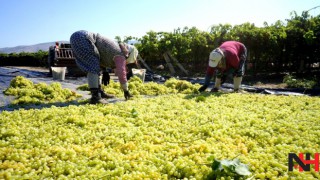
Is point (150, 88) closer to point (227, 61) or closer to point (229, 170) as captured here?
point (227, 61)

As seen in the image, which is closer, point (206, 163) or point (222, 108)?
point (206, 163)

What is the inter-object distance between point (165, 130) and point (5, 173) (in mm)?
2041

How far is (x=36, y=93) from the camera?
237 inches

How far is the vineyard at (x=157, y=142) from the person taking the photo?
243 centimetres

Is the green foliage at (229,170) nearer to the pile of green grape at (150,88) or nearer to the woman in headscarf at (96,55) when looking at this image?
the woman in headscarf at (96,55)

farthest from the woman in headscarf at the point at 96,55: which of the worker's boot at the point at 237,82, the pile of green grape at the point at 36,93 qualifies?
the worker's boot at the point at 237,82

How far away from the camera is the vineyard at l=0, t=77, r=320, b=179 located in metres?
2.43

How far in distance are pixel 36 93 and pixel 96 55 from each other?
1.88 metres

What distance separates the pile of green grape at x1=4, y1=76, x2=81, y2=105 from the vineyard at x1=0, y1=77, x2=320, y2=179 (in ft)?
4.60

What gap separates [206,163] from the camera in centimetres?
259

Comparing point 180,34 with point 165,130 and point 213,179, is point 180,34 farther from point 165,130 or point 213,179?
point 213,179

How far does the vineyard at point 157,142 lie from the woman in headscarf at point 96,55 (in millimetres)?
680

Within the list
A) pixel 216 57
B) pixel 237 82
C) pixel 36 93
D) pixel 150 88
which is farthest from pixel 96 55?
pixel 237 82

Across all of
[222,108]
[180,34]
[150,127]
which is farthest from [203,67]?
[150,127]
